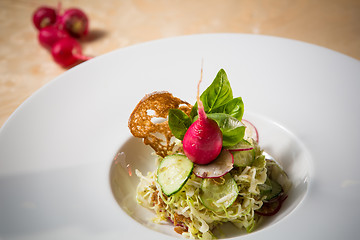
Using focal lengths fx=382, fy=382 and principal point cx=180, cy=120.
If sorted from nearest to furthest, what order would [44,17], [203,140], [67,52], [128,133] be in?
[203,140], [128,133], [67,52], [44,17]

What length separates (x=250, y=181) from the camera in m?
1.97

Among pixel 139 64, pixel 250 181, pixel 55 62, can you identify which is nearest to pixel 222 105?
pixel 250 181

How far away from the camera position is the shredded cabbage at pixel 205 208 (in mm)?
1965

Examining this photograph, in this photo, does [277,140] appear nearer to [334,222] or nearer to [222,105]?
[222,105]

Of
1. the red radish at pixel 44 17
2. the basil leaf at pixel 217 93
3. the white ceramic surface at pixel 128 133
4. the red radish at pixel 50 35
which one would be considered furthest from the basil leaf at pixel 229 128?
the red radish at pixel 44 17

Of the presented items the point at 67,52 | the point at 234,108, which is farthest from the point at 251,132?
the point at 67,52

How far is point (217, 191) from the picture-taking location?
6.30 feet

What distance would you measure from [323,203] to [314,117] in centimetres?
67

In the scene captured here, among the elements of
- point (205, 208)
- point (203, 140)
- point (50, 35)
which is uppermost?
point (203, 140)

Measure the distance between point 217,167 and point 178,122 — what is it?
0.32 m

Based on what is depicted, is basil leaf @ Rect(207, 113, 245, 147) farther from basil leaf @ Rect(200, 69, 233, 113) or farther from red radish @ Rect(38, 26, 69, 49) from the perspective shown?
red radish @ Rect(38, 26, 69, 49)

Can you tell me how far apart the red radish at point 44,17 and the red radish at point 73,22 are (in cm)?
13

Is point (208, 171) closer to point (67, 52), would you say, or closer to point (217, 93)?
point (217, 93)

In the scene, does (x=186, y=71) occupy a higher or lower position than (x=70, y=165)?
higher
